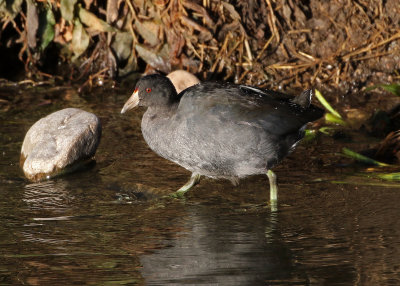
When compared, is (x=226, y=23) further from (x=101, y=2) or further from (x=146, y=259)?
(x=146, y=259)

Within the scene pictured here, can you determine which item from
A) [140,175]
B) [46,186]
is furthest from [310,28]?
[46,186]

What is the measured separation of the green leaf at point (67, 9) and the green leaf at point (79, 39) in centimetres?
14

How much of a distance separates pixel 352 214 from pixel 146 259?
1.45m

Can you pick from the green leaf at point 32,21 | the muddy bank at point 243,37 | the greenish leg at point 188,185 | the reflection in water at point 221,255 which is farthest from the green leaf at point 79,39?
the reflection in water at point 221,255

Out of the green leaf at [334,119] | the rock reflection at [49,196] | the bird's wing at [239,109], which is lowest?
the rock reflection at [49,196]

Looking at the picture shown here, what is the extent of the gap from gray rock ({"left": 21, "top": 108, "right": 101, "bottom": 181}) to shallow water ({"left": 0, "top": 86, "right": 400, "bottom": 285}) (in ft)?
0.34

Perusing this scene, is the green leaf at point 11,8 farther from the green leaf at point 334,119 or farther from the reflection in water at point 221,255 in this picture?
the reflection in water at point 221,255

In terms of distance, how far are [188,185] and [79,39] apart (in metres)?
3.16

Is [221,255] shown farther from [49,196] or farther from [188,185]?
[49,196]

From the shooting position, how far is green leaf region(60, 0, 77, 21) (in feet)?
25.2

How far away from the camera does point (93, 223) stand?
15.2ft

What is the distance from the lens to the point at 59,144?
5.73 meters

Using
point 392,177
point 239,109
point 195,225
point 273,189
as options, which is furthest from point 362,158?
point 195,225

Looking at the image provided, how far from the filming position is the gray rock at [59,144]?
18.3 ft
